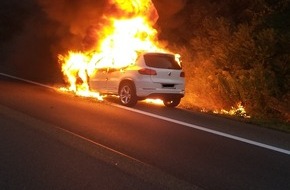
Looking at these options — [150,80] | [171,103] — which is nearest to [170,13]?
[171,103]

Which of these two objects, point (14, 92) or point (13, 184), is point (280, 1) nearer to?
point (14, 92)

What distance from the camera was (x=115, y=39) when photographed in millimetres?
18547

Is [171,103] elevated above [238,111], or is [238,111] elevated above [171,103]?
[171,103]

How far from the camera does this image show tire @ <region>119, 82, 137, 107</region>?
15156 millimetres

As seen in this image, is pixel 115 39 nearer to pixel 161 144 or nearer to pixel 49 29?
pixel 161 144

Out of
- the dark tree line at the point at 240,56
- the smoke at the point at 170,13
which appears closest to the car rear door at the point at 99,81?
the dark tree line at the point at 240,56

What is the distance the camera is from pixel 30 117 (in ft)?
37.7

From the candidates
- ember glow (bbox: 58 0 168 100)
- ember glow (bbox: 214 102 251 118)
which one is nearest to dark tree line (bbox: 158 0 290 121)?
ember glow (bbox: 214 102 251 118)

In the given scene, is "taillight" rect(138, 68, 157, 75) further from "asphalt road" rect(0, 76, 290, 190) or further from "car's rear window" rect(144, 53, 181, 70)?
"asphalt road" rect(0, 76, 290, 190)

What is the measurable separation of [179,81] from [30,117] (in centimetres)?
552

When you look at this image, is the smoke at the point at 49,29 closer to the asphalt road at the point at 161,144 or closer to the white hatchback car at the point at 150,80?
the white hatchback car at the point at 150,80

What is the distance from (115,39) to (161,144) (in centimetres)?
986

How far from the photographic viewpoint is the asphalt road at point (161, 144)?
7.02 m

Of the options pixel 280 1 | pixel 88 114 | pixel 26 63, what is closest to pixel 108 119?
pixel 88 114
